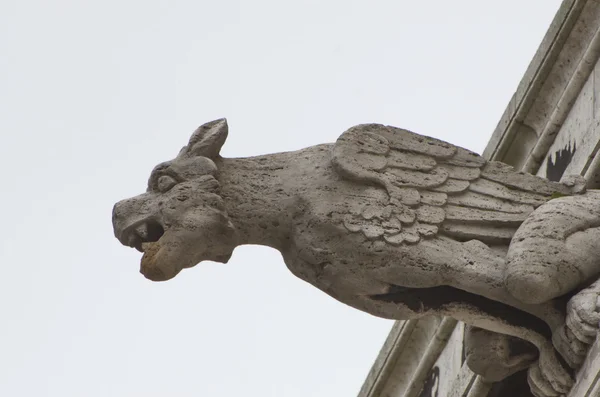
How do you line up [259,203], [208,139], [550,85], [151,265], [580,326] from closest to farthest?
[580,326]
[151,265]
[259,203]
[208,139]
[550,85]

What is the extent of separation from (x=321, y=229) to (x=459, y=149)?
2.32ft

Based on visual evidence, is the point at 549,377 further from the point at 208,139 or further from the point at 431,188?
the point at 208,139

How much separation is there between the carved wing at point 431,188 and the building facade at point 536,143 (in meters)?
0.52

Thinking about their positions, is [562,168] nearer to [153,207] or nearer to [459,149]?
[459,149]

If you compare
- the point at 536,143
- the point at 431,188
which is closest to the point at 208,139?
the point at 431,188

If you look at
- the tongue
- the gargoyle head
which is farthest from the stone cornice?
the tongue

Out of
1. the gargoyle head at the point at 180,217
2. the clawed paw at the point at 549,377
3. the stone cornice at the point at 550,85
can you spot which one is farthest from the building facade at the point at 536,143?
the gargoyle head at the point at 180,217

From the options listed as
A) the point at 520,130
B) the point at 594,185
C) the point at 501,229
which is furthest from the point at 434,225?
the point at 520,130

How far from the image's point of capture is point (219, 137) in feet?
25.6

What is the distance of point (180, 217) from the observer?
7.49m

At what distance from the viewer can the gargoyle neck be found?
756 centimetres

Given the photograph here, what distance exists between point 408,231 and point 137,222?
100 cm

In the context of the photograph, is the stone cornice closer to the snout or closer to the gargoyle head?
the gargoyle head

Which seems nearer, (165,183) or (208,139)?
(165,183)
